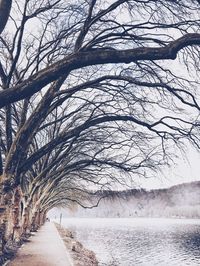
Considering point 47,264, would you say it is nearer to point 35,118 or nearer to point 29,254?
point 29,254

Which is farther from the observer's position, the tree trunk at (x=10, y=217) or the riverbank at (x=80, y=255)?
the riverbank at (x=80, y=255)

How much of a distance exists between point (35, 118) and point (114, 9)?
3620mm

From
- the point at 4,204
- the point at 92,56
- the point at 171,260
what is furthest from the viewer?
the point at 171,260

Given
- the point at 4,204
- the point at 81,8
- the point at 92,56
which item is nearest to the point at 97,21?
the point at 81,8

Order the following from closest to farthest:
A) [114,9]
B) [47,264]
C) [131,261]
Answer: [114,9]
[47,264]
[131,261]

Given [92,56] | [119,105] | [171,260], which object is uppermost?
[119,105]

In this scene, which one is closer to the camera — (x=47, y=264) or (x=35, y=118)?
(x=35, y=118)

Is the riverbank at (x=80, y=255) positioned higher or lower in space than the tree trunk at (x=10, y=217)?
lower

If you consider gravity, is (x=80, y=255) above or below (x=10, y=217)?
below

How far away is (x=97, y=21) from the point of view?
10.4 metres

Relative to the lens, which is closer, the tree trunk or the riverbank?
the tree trunk

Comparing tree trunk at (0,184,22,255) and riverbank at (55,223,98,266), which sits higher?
tree trunk at (0,184,22,255)

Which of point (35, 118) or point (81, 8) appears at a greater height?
point (81, 8)

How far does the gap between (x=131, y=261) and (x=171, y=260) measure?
15.4 feet
